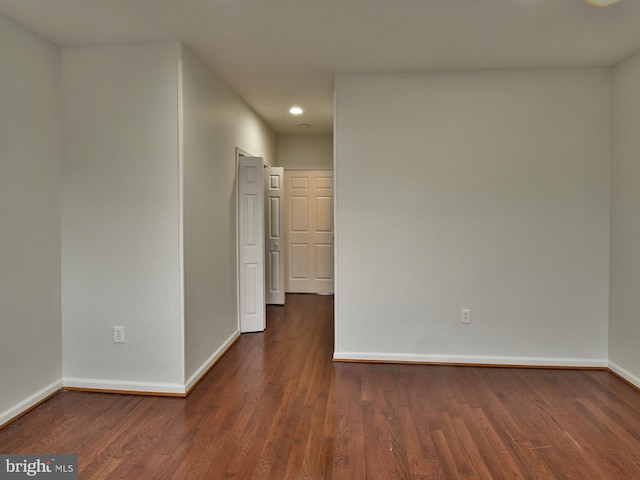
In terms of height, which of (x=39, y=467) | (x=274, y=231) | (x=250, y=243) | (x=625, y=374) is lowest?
(x=39, y=467)

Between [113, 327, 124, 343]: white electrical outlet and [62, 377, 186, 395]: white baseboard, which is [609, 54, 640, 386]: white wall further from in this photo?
[113, 327, 124, 343]: white electrical outlet

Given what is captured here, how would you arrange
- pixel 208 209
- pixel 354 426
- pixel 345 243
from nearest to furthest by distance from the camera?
pixel 354 426 < pixel 208 209 < pixel 345 243

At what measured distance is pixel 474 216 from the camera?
370cm

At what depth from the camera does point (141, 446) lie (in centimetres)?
241

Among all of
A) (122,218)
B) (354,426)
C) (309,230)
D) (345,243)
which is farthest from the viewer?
(309,230)

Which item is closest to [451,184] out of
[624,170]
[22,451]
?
[624,170]

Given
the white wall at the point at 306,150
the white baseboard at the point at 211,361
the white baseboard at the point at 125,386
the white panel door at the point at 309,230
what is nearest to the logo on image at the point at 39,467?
the white baseboard at the point at 125,386

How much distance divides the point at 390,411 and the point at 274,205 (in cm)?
371

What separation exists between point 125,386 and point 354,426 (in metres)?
1.73

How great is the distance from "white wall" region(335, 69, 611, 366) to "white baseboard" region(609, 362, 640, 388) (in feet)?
0.39

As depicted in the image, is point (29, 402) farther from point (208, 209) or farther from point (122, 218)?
point (208, 209)

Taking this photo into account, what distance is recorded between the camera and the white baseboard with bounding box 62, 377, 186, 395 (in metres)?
3.11

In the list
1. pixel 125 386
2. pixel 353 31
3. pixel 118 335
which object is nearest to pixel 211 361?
pixel 125 386

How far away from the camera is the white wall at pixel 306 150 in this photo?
6789 mm
